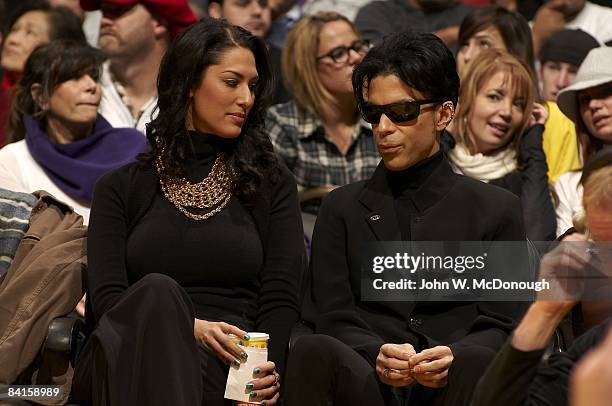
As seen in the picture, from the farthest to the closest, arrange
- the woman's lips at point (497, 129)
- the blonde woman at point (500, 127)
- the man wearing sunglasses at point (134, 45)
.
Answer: the man wearing sunglasses at point (134, 45), the woman's lips at point (497, 129), the blonde woman at point (500, 127)

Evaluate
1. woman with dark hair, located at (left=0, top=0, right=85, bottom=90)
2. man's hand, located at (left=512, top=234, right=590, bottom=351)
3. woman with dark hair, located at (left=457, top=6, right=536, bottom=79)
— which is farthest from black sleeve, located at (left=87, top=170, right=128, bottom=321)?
woman with dark hair, located at (left=0, top=0, right=85, bottom=90)

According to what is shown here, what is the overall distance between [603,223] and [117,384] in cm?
135

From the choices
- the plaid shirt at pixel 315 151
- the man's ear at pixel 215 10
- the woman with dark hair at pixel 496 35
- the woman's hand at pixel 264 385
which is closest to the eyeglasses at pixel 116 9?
the man's ear at pixel 215 10

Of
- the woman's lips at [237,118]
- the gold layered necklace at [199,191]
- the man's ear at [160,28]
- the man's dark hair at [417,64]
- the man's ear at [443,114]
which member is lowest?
the man's ear at [160,28]

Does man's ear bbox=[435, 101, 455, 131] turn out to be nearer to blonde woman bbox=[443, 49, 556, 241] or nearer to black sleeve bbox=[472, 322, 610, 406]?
black sleeve bbox=[472, 322, 610, 406]

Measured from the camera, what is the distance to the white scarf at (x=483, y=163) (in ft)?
14.4

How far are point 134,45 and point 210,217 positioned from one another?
82.5 inches

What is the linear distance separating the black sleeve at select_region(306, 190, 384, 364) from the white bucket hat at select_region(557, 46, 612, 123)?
1468 millimetres

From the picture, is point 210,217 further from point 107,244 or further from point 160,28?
point 160,28

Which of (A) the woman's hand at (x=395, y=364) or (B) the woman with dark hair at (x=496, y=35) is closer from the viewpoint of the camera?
(A) the woman's hand at (x=395, y=364)

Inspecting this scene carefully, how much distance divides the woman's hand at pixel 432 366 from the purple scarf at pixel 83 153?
176 cm

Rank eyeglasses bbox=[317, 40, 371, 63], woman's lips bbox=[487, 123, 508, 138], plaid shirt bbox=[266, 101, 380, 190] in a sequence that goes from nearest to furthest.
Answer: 1. woman's lips bbox=[487, 123, 508, 138]
2. plaid shirt bbox=[266, 101, 380, 190]
3. eyeglasses bbox=[317, 40, 371, 63]

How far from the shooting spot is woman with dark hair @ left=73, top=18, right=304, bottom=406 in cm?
325

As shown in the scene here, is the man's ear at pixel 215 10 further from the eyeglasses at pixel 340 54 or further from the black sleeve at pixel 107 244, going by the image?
the black sleeve at pixel 107 244
